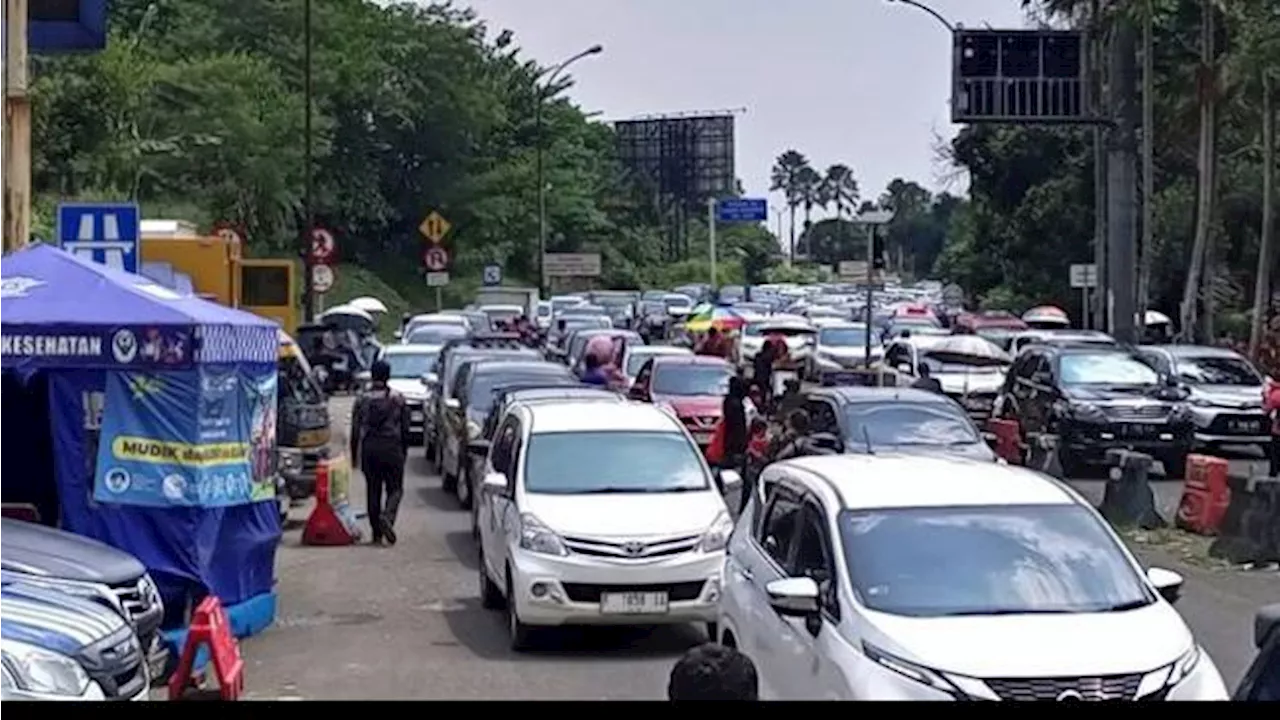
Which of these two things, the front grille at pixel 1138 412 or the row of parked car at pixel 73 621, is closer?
the row of parked car at pixel 73 621

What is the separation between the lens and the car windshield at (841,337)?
47.7 metres

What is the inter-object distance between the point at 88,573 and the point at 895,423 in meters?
10.6

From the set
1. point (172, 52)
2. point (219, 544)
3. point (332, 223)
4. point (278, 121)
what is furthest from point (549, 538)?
point (332, 223)

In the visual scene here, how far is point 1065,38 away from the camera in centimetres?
4212

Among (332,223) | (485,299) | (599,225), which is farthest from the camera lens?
(599,225)

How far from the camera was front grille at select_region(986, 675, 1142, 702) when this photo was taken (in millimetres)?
8547

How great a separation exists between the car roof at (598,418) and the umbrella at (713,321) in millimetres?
30310

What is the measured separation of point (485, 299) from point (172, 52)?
1354 centimetres

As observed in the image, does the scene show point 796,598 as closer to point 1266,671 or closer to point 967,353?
point 1266,671

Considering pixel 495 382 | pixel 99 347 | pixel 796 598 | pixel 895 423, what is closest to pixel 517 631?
pixel 99 347

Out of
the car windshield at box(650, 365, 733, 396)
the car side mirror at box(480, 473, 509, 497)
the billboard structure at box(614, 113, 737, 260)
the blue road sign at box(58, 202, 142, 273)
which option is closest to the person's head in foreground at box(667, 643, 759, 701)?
the car side mirror at box(480, 473, 509, 497)

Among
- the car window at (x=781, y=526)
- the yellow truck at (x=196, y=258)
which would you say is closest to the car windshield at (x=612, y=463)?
the car window at (x=781, y=526)

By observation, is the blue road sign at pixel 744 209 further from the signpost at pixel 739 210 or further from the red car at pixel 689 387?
the red car at pixel 689 387
